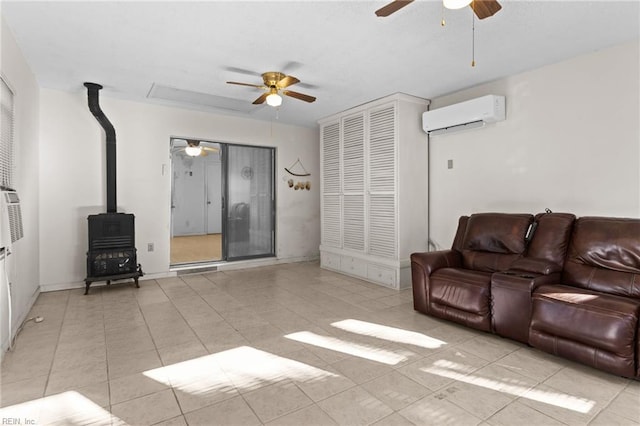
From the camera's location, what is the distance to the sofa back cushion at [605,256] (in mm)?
2566

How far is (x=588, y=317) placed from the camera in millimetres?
2303

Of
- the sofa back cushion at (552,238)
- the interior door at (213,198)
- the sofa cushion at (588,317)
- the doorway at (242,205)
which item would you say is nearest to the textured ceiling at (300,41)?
the sofa back cushion at (552,238)

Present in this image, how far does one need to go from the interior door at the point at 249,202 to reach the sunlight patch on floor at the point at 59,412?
3911 millimetres

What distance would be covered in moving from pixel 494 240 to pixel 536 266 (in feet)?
1.98

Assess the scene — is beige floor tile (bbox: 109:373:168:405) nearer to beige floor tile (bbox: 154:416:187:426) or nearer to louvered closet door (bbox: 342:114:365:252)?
beige floor tile (bbox: 154:416:187:426)

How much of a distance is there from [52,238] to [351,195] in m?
4.13

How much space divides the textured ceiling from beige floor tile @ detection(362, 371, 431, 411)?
2637 mm

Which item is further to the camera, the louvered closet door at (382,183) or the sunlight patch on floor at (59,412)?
the louvered closet door at (382,183)

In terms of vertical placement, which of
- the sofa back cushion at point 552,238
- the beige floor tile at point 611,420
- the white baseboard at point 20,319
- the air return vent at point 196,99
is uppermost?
the air return vent at point 196,99

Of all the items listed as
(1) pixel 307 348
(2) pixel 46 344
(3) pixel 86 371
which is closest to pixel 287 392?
(1) pixel 307 348

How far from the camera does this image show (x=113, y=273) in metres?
4.33

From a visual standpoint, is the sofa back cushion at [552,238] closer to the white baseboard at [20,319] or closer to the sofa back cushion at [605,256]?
the sofa back cushion at [605,256]

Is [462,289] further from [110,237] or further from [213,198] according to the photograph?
[213,198]

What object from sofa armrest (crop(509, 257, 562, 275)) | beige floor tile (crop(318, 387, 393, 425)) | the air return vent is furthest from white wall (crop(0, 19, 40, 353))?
sofa armrest (crop(509, 257, 562, 275))
